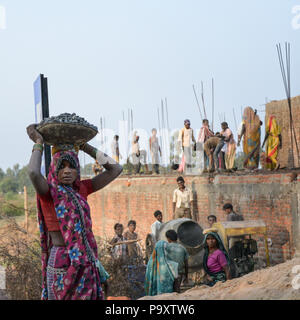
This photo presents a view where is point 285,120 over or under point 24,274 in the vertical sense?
over

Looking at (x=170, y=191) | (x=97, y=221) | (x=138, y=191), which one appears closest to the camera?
(x=170, y=191)

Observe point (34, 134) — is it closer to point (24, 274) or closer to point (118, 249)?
point (24, 274)

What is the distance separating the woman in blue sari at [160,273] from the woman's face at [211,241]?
23.3 inches

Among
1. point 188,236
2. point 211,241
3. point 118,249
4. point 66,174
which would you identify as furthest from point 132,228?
point 66,174

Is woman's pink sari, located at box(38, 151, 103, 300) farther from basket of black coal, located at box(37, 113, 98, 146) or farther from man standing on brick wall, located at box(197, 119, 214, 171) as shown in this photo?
man standing on brick wall, located at box(197, 119, 214, 171)

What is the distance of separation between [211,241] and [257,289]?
134cm

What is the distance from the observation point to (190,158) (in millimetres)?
12828

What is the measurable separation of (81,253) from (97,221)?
49.7ft

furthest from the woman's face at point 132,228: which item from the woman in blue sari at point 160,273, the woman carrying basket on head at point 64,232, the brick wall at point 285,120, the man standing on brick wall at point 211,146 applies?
the brick wall at point 285,120

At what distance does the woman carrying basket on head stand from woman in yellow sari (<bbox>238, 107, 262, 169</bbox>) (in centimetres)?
755

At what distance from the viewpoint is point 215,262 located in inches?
250

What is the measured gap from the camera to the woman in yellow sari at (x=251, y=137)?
1074 centimetres

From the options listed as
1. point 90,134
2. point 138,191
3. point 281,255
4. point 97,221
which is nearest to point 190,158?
point 138,191
